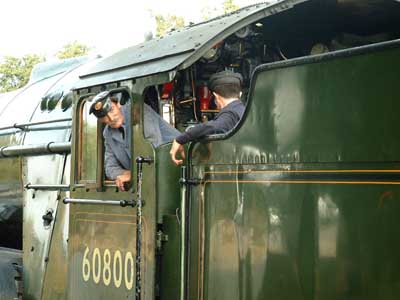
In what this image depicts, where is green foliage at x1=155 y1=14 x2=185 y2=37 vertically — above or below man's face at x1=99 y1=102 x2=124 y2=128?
above

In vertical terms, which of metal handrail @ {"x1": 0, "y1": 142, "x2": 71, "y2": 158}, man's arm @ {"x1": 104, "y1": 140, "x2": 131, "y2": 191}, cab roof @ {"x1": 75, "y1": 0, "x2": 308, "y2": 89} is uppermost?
cab roof @ {"x1": 75, "y1": 0, "x2": 308, "y2": 89}

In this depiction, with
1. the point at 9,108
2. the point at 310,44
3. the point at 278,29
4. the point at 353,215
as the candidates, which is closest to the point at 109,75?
the point at 278,29

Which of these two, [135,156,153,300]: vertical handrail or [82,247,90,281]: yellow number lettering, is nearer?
[135,156,153,300]: vertical handrail

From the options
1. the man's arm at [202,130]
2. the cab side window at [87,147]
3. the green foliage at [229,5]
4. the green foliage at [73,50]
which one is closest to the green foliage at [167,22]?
the green foliage at [229,5]

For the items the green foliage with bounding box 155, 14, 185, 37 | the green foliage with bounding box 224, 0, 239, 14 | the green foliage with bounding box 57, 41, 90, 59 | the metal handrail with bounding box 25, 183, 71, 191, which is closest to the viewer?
the metal handrail with bounding box 25, 183, 71, 191

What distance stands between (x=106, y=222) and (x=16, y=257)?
7.54 feet

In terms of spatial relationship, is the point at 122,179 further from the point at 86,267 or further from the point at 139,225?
the point at 86,267

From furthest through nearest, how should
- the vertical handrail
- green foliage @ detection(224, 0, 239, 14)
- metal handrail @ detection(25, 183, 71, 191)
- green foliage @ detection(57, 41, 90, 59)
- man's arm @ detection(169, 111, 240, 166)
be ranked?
1. green foliage @ detection(57, 41, 90, 59)
2. green foliage @ detection(224, 0, 239, 14)
3. metal handrail @ detection(25, 183, 71, 191)
4. the vertical handrail
5. man's arm @ detection(169, 111, 240, 166)

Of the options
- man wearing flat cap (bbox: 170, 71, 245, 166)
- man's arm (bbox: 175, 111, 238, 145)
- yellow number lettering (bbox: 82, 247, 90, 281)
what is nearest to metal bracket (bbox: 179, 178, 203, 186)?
man wearing flat cap (bbox: 170, 71, 245, 166)

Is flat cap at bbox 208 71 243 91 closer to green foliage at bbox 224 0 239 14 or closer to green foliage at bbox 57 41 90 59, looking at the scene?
green foliage at bbox 224 0 239 14

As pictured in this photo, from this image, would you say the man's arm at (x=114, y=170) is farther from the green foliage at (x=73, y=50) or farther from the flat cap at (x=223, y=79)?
the green foliage at (x=73, y=50)

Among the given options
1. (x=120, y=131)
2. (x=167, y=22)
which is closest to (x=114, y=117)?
(x=120, y=131)

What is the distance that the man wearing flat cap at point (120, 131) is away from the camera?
15.4 feet

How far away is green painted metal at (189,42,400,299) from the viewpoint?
304 cm
